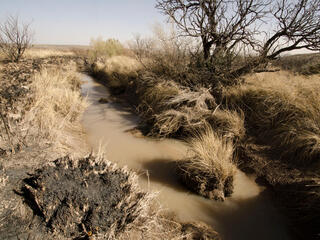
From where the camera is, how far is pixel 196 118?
4219 mm

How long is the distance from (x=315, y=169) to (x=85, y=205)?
301cm

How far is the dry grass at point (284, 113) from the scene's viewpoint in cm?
314

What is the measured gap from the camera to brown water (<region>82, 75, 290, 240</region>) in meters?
2.40

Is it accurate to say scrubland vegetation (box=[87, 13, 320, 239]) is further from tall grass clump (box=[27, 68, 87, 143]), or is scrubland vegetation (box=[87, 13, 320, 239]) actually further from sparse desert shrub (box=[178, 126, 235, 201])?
tall grass clump (box=[27, 68, 87, 143])

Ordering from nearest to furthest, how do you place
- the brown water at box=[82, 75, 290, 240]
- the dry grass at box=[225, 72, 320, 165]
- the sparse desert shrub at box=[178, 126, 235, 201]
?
the brown water at box=[82, 75, 290, 240] < the sparse desert shrub at box=[178, 126, 235, 201] < the dry grass at box=[225, 72, 320, 165]

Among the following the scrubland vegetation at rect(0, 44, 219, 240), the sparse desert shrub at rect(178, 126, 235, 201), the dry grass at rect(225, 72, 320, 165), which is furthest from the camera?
the dry grass at rect(225, 72, 320, 165)

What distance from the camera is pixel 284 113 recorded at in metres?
3.88

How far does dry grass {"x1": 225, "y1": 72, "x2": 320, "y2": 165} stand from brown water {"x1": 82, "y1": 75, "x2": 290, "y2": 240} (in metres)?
0.90

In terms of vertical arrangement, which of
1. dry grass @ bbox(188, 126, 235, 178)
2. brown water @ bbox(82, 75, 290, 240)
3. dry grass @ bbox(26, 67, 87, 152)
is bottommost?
brown water @ bbox(82, 75, 290, 240)

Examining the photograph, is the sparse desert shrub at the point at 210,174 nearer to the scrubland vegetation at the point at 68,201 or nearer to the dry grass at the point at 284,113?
the scrubland vegetation at the point at 68,201

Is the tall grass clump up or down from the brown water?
up

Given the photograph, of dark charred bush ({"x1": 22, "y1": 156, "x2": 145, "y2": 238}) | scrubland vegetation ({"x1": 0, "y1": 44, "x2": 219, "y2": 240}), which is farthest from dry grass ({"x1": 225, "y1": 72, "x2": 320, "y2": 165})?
dark charred bush ({"x1": 22, "y1": 156, "x2": 145, "y2": 238})

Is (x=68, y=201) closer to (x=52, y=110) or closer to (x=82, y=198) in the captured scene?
(x=82, y=198)

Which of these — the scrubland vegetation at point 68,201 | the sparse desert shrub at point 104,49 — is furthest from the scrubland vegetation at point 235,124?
the sparse desert shrub at point 104,49
